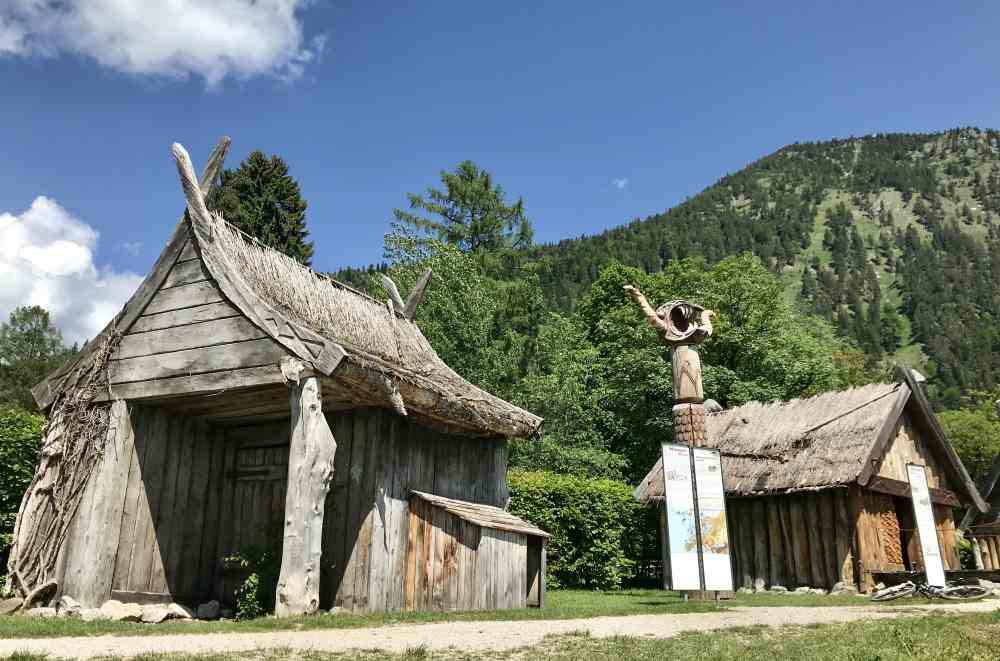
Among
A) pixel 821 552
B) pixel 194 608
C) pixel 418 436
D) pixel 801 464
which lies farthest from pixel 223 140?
pixel 821 552

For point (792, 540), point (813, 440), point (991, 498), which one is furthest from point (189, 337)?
point (991, 498)

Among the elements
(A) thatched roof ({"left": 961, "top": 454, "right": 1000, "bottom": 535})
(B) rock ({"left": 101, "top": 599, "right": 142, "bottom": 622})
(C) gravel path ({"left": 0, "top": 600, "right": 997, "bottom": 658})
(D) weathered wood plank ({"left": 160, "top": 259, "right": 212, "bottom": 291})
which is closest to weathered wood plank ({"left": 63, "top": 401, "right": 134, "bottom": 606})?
(B) rock ({"left": 101, "top": 599, "right": 142, "bottom": 622})

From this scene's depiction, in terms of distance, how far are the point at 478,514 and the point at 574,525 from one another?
725 cm

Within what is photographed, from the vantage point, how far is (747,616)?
945cm

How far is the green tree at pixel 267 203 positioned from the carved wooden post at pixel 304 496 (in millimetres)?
26111

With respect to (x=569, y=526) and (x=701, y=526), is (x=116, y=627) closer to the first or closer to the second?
(x=701, y=526)

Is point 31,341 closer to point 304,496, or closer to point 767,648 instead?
point 304,496

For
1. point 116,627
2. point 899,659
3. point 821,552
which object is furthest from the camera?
point 821,552

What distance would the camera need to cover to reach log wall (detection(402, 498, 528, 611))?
11.3 meters

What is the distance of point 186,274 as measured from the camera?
37.2 feet

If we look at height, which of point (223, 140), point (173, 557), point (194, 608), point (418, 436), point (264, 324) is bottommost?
point (194, 608)

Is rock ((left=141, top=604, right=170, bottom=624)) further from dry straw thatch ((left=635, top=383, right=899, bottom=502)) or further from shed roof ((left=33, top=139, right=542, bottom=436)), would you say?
dry straw thatch ((left=635, top=383, right=899, bottom=502))

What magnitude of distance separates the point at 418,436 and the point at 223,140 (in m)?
5.42

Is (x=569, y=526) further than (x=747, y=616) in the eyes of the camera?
Yes
